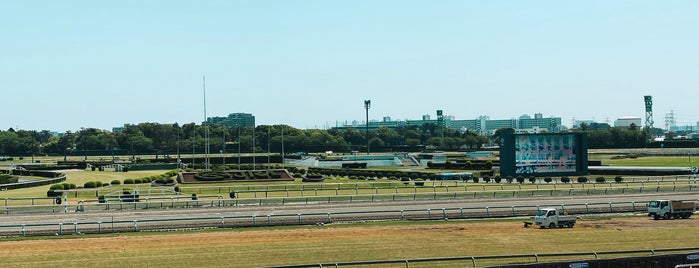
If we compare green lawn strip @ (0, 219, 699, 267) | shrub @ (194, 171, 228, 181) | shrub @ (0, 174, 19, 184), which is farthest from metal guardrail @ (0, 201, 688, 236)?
shrub @ (0, 174, 19, 184)

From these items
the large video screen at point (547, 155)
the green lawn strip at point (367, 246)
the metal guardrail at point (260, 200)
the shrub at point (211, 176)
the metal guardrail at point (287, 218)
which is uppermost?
the large video screen at point (547, 155)

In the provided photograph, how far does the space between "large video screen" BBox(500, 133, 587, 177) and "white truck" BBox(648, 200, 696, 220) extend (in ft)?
116

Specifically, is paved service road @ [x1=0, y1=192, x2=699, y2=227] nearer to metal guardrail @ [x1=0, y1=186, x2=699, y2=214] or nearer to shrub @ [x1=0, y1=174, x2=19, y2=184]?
metal guardrail @ [x1=0, y1=186, x2=699, y2=214]

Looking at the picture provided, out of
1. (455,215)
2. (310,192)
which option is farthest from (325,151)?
(455,215)

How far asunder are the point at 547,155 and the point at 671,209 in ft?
121

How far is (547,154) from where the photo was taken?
8006cm

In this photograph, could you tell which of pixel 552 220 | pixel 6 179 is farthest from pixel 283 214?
pixel 6 179

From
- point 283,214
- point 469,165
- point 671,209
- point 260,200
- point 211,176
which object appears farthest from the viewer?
point 469,165

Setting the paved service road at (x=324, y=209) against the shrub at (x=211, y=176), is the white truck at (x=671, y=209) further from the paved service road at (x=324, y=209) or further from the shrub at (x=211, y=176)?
the shrub at (x=211, y=176)

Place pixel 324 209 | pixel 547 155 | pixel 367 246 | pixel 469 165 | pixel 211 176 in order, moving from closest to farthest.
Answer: pixel 367 246 < pixel 324 209 < pixel 547 155 < pixel 211 176 < pixel 469 165

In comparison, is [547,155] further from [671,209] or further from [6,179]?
[6,179]

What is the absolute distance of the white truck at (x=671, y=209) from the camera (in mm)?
43406

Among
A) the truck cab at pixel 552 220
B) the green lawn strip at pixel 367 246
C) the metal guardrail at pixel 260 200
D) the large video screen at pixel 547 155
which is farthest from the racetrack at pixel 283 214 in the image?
the large video screen at pixel 547 155

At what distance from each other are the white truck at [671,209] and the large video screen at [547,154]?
117 feet
